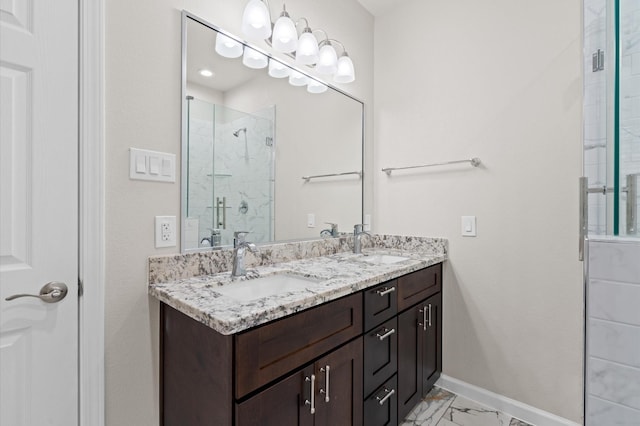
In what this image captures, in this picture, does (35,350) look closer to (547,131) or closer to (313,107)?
(313,107)

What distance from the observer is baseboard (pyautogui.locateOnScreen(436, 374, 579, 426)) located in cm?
161

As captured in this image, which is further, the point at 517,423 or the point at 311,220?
the point at 311,220

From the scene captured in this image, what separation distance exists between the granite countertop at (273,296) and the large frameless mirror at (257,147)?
0.61ft

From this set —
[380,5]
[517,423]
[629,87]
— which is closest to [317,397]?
[517,423]

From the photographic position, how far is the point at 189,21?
4.14 ft

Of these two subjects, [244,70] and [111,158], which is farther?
[244,70]

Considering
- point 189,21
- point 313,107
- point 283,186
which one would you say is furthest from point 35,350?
point 313,107

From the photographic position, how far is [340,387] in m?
1.14

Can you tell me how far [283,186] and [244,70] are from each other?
2.04 feet

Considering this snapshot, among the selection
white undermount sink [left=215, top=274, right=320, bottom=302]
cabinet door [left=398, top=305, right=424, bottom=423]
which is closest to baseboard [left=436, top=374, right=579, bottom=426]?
cabinet door [left=398, top=305, right=424, bottom=423]

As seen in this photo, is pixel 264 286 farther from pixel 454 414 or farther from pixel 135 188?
pixel 454 414

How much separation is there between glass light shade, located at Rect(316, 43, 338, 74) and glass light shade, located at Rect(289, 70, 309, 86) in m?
0.11

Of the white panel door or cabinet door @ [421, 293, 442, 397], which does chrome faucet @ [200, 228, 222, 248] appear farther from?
cabinet door @ [421, 293, 442, 397]

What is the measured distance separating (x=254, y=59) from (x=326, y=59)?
51 centimetres
